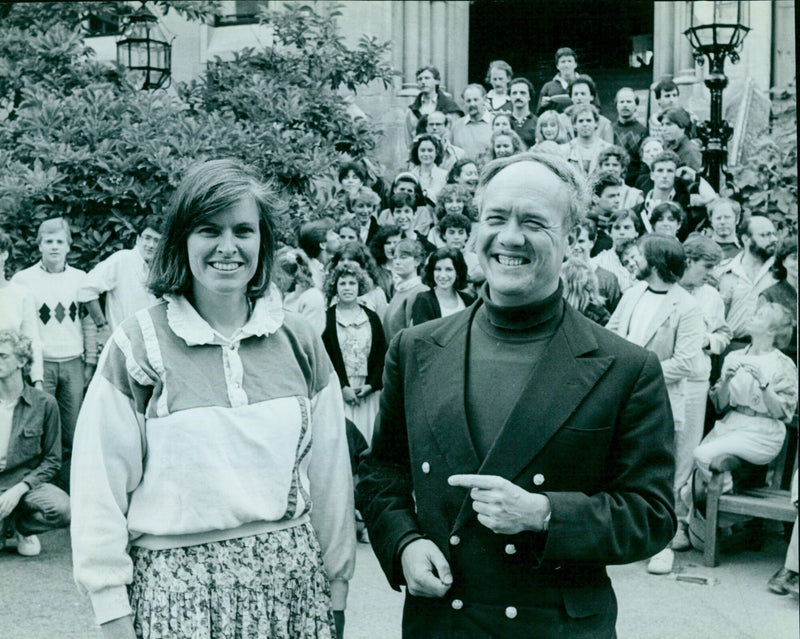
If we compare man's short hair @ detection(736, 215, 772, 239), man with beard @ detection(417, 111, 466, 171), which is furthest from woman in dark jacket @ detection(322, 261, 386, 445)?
man with beard @ detection(417, 111, 466, 171)

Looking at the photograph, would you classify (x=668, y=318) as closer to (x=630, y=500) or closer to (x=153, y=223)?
(x=153, y=223)

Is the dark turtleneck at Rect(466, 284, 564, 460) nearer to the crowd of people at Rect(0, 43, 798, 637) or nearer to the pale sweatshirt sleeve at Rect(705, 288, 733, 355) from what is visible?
the crowd of people at Rect(0, 43, 798, 637)

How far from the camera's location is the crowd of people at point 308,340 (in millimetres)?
2602

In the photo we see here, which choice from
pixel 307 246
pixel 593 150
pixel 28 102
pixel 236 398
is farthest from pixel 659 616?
pixel 28 102

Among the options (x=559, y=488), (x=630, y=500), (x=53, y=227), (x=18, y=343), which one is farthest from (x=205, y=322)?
(x=53, y=227)

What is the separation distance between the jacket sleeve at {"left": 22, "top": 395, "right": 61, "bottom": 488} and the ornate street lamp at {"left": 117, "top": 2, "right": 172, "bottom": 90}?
5051 mm

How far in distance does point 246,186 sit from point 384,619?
10.0 feet

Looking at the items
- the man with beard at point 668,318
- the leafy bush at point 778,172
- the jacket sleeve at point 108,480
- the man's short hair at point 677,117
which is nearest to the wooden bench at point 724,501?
the man with beard at point 668,318

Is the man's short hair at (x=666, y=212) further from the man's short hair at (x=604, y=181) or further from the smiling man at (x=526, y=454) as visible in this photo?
the smiling man at (x=526, y=454)

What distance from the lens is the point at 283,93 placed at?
10.3 m

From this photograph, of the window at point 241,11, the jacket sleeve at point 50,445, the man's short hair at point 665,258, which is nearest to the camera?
the man's short hair at point 665,258

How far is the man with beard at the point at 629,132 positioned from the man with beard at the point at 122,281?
15.0 feet

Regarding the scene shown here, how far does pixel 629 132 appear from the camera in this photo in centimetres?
1094

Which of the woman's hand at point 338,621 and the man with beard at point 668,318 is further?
the man with beard at point 668,318
